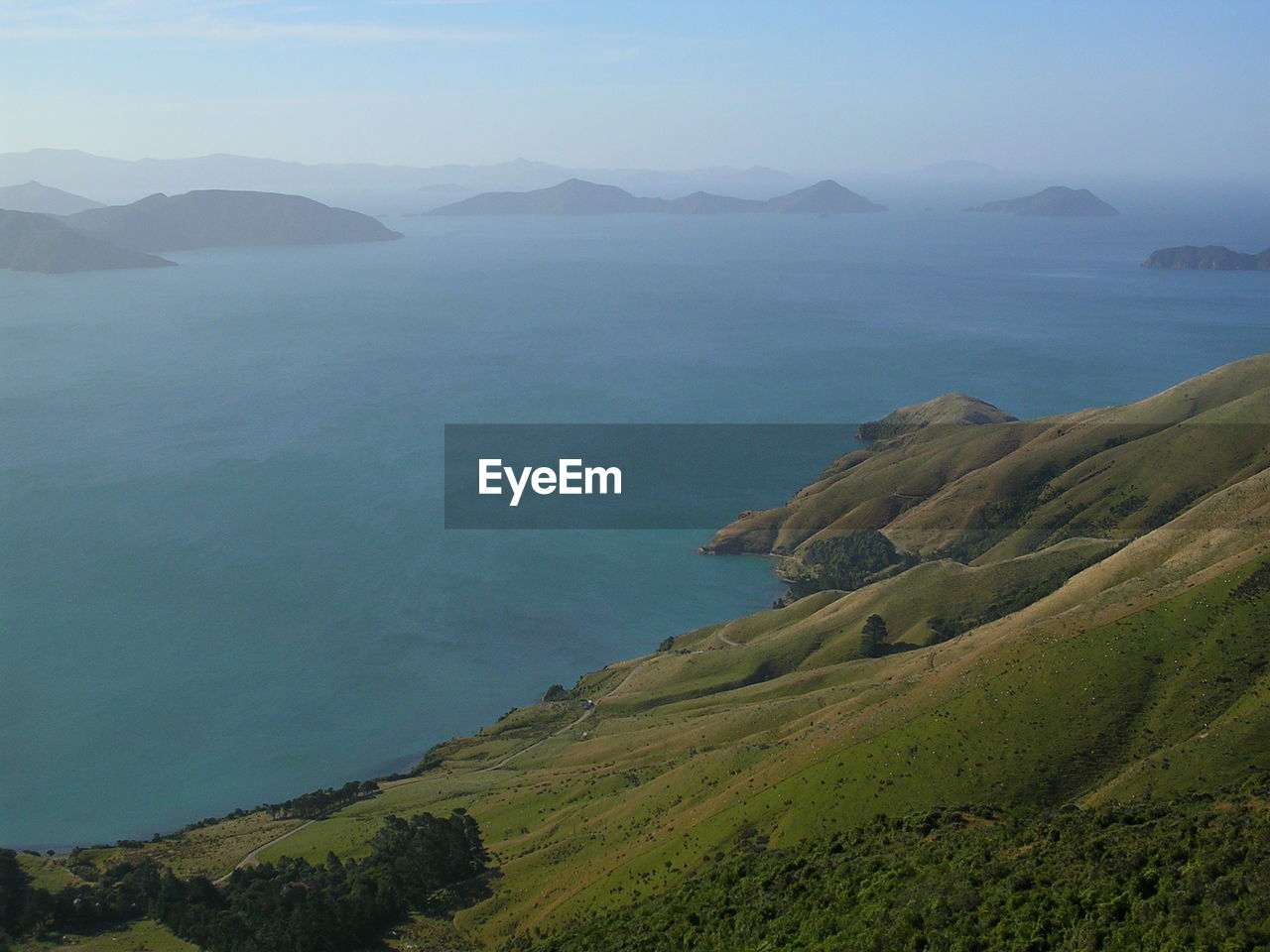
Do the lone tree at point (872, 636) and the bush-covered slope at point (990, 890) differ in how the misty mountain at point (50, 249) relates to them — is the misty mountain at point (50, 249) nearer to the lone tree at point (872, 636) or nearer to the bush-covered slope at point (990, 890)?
the lone tree at point (872, 636)

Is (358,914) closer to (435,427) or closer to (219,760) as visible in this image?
(219,760)

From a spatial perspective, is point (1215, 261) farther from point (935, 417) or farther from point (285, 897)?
point (285, 897)

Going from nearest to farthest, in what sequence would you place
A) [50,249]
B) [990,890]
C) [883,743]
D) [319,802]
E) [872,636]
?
[990,890], [883,743], [319,802], [872,636], [50,249]

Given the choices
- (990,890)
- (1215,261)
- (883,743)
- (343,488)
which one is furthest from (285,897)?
(1215,261)

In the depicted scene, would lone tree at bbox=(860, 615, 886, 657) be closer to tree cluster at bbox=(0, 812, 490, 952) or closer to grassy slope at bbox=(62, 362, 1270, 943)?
grassy slope at bbox=(62, 362, 1270, 943)

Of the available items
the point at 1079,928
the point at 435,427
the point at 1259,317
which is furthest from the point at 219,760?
the point at 1259,317

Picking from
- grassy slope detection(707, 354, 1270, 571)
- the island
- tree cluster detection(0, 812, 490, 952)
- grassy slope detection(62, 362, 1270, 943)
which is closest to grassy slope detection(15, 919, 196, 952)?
tree cluster detection(0, 812, 490, 952)

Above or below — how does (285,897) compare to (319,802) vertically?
above
